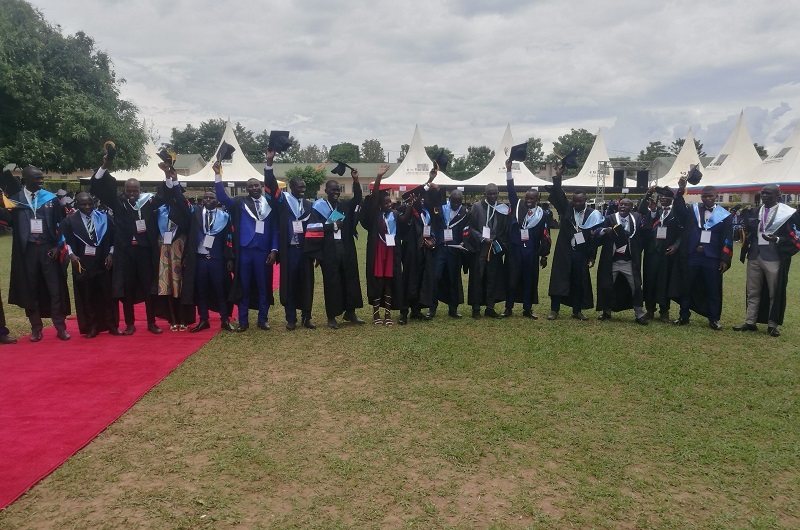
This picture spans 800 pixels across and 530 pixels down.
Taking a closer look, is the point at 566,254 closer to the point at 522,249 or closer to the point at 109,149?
the point at 522,249

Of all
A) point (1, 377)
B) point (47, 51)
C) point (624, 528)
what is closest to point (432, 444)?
point (624, 528)

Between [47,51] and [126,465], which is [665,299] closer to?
[126,465]

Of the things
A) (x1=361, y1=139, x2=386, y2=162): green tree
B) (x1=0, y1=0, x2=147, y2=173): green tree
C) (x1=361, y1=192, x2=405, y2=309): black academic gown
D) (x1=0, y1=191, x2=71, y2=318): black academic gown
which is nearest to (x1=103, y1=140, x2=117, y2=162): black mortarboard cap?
(x1=0, y1=191, x2=71, y2=318): black academic gown

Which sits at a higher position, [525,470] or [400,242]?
[400,242]

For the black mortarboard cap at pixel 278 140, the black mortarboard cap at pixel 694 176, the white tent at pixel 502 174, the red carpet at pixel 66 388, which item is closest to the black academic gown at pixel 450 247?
the black mortarboard cap at pixel 278 140

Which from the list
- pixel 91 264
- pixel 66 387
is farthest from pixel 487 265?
pixel 66 387

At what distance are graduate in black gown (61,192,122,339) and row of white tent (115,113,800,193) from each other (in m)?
22.7

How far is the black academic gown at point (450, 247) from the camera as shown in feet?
27.5

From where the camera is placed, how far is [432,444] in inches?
164

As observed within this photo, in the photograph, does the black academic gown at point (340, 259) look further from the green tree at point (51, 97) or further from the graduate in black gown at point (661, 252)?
the green tree at point (51, 97)

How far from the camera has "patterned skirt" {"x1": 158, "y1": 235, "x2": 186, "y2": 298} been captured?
7492 mm

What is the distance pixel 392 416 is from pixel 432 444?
0.64 meters

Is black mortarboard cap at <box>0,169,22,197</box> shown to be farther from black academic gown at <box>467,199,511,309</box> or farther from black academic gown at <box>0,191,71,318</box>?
black academic gown at <box>467,199,511,309</box>

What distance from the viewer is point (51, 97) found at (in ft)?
79.7
